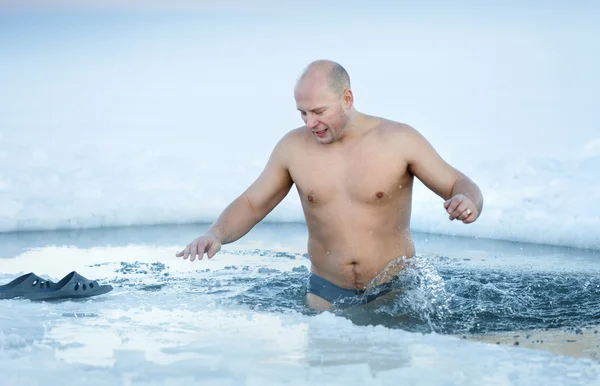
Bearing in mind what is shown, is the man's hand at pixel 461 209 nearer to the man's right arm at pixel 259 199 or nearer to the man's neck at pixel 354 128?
the man's neck at pixel 354 128

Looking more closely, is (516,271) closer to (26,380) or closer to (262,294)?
(262,294)

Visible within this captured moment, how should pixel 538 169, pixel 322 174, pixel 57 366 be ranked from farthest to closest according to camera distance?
1. pixel 538 169
2. pixel 322 174
3. pixel 57 366

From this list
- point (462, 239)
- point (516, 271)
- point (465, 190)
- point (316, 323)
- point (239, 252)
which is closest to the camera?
point (316, 323)

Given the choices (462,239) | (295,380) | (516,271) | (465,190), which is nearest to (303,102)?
(465,190)

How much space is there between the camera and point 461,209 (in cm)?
341

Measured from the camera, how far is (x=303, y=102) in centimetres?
383

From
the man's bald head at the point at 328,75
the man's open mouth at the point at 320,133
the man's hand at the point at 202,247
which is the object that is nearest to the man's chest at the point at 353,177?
the man's open mouth at the point at 320,133

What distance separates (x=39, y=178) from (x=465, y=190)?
517 cm

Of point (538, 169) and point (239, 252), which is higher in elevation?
point (538, 169)

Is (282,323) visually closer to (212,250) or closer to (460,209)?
(212,250)

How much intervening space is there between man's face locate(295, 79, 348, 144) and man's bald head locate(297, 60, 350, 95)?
0.02 metres

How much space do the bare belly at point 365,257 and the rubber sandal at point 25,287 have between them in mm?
1280

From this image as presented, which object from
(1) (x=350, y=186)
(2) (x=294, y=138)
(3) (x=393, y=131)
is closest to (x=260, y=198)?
(2) (x=294, y=138)

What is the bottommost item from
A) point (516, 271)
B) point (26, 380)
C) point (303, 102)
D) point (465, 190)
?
point (26, 380)
